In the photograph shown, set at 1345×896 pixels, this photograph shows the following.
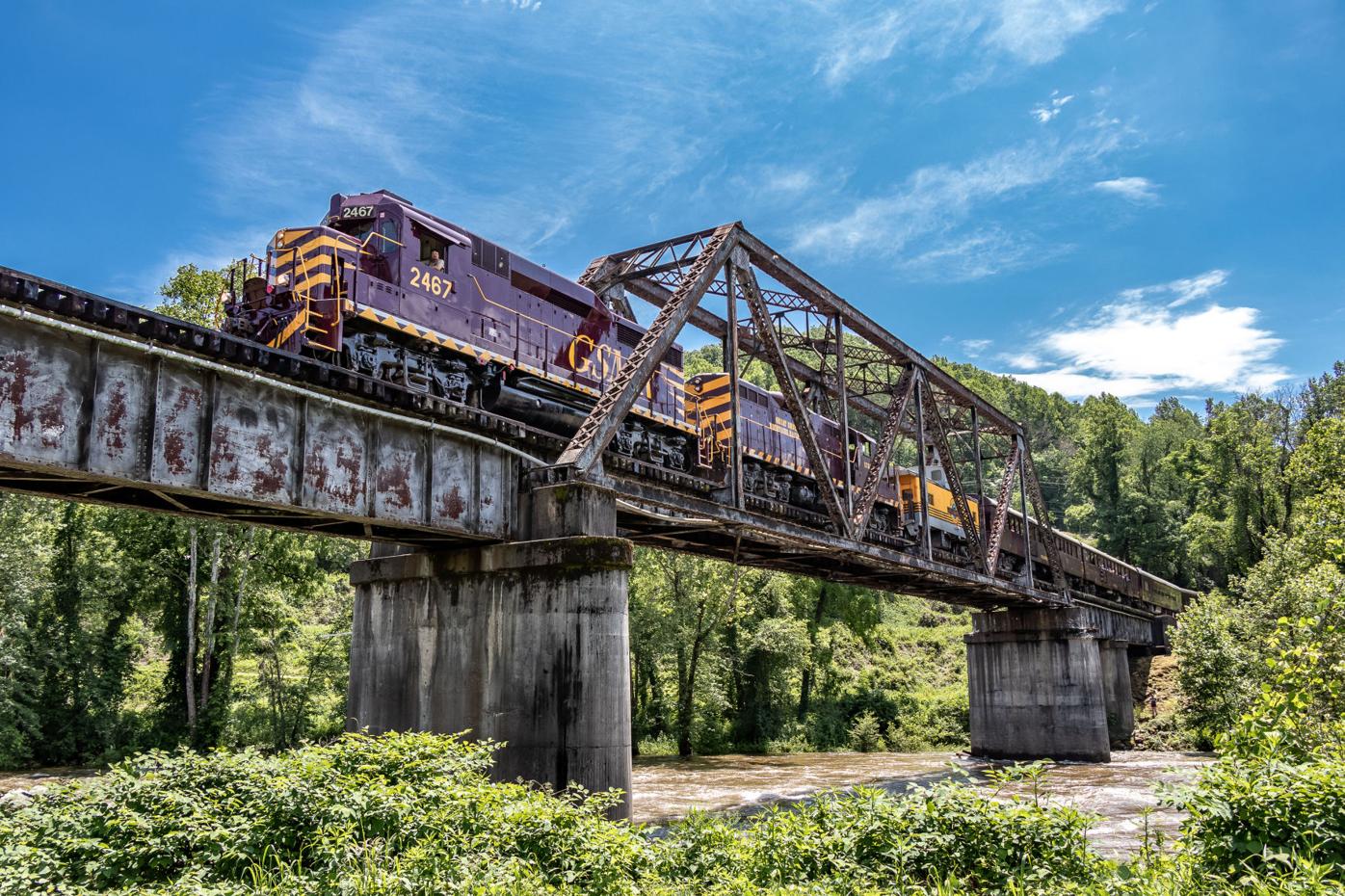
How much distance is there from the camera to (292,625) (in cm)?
3669

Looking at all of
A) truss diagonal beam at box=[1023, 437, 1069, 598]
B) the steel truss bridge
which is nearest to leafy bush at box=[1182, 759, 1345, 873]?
the steel truss bridge

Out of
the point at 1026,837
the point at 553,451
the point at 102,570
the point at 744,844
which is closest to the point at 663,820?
the point at 553,451

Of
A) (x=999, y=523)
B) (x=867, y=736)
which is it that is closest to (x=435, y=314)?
(x=999, y=523)

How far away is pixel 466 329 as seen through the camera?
17969mm

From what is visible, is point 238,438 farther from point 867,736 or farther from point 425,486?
point 867,736

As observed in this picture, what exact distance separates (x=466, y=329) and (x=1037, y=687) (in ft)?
101

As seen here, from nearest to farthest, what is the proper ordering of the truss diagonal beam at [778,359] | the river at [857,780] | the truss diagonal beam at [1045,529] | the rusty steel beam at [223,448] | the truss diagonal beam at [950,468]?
the rusty steel beam at [223,448] → the truss diagonal beam at [778,359] → the river at [857,780] → the truss diagonal beam at [950,468] → the truss diagonal beam at [1045,529]

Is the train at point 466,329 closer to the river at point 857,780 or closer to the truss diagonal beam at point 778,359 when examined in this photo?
the truss diagonal beam at point 778,359

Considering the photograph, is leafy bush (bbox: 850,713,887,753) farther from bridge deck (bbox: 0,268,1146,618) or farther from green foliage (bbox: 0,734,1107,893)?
green foliage (bbox: 0,734,1107,893)

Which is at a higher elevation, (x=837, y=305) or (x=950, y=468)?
(x=837, y=305)

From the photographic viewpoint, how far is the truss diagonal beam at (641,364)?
1396 cm

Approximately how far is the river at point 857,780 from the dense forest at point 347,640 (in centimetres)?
334

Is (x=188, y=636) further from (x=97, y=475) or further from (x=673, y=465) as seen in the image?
(x=97, y=475)

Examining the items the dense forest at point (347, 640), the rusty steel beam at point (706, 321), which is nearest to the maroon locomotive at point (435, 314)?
the rusty steel beam at point (706, 321)
